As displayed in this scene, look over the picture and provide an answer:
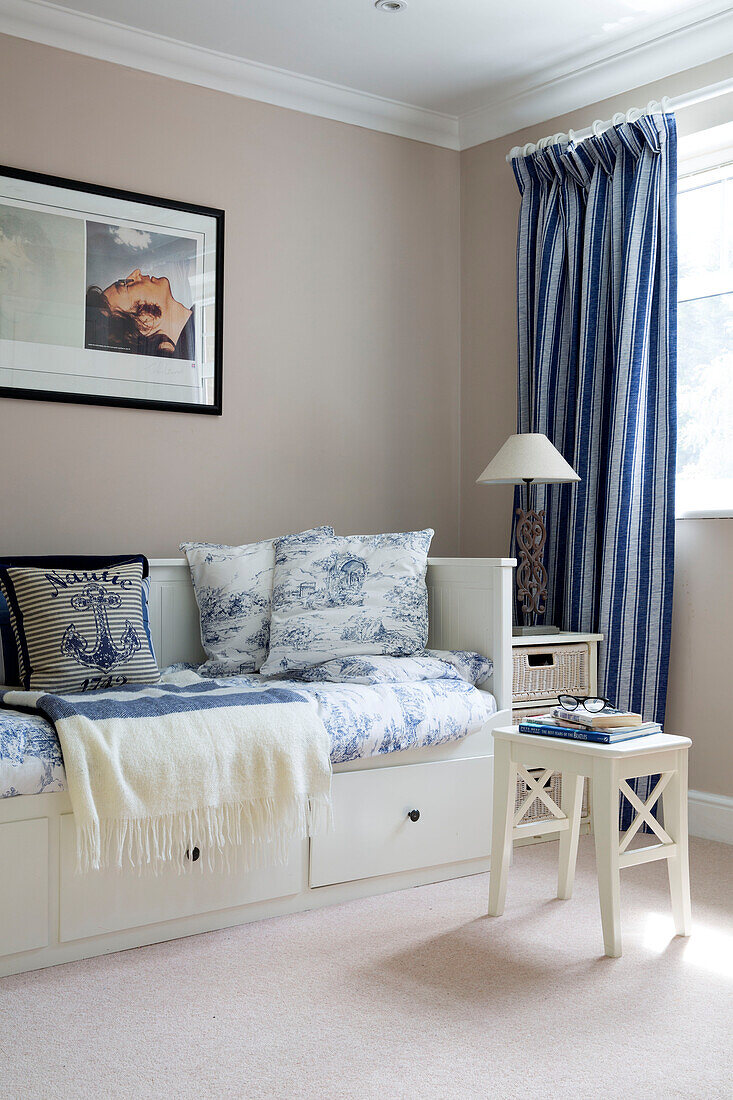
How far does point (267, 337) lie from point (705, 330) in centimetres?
145

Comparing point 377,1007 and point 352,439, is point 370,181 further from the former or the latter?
point 377,1007

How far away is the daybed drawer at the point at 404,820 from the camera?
239 centimetres

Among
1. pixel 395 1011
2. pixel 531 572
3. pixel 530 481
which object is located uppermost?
pixel 530 481

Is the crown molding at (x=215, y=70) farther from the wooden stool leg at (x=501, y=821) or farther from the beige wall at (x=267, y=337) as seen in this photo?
the wooden stool leg at (x=501, y=821)

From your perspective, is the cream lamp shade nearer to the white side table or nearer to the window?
the window

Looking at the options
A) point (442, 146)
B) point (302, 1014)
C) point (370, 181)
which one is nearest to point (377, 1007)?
point (302, 1014)

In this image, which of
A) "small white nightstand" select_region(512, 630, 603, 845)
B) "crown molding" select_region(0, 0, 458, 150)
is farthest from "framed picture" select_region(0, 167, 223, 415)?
"small white nightstand" select_region(512, 630, 603, 845)

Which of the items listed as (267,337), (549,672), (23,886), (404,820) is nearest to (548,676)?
(549,672)

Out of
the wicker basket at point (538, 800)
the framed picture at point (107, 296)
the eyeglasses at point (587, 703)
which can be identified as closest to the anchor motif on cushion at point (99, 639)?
the framed picture at point (107, 296)

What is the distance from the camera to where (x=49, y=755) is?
77.2 inches

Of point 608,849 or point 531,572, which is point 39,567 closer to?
point 531,572

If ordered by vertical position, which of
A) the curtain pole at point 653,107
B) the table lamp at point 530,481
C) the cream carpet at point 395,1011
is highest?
the curtain pole at point 653,107

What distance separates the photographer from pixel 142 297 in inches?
121

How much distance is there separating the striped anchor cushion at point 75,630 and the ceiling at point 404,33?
1652 mm
